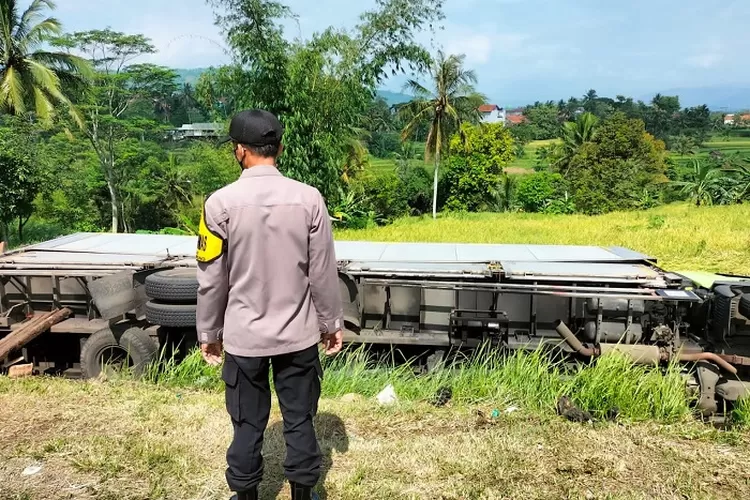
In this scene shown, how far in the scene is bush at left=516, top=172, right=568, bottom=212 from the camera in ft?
132

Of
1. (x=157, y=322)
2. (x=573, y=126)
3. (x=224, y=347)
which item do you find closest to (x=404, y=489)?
(x=224, y=347)

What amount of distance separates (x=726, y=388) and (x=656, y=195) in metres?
33.8

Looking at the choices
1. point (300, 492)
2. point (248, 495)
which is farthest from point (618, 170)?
point (248, 495)

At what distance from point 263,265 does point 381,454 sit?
64.2 inches

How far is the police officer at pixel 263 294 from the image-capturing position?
2.40 m

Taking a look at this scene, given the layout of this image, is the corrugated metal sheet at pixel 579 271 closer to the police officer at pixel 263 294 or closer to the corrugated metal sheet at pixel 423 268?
the corrugated metal sheet at pixel 423 268

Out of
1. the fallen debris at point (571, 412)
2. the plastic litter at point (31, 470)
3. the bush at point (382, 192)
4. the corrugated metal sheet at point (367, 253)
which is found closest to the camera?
the plastic litter at point (31, 470)

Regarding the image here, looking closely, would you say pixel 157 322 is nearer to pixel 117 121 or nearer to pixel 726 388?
pixel 726 388

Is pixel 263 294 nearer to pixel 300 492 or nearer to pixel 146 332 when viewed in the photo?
pixel 300 492

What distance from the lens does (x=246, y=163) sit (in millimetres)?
2520

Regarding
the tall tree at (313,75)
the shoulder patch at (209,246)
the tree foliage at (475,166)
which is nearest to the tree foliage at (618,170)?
the tree foliage at (475,166)

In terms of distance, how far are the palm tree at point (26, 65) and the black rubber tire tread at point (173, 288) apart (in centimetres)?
1804

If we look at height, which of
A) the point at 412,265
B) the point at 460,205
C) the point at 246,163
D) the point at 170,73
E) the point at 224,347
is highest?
the point at 170,73

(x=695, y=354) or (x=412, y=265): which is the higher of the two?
(x=412, y=265)
